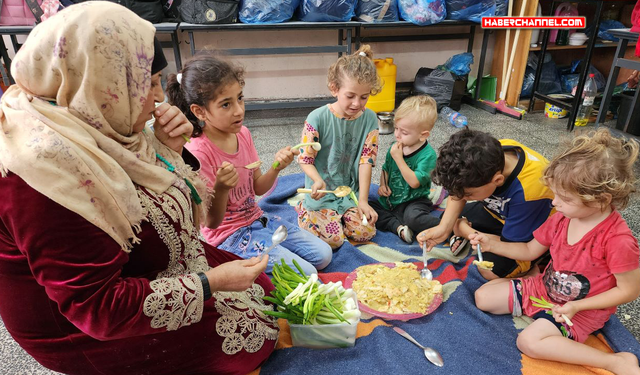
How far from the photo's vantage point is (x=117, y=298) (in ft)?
3.12

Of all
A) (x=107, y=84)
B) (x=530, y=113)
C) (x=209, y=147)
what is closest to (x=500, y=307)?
(x=209, y=147)

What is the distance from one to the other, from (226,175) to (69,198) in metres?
0.65

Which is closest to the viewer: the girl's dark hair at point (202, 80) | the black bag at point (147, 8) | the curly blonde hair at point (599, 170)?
the curly blonde hair at point (599, 170)

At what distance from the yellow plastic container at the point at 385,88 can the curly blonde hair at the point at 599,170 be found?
3.12 m

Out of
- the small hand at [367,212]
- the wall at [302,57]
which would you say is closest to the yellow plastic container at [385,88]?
the wall at [302,57]

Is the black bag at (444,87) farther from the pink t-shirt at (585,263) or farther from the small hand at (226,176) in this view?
the small hand at (226,176)

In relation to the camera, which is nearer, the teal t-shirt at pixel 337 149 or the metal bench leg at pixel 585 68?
the teal t-shirt at pixel 337 149

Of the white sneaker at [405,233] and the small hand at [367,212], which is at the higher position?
the small hand at [367,212]

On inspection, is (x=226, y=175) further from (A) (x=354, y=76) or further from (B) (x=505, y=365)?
(B) (x=505, y=365)

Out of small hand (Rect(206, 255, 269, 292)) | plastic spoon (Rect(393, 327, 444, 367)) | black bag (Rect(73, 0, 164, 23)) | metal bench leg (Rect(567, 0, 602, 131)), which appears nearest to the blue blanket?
plastic spoon (Rect(393, 327, 444, 367))

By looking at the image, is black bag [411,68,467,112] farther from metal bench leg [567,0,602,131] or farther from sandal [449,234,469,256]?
sandal [449,234,469,256]

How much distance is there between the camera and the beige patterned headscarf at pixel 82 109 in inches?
33.6

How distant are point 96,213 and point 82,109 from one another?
25 cm

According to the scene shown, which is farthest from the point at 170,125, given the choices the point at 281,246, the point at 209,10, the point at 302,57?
the point at 302,57
